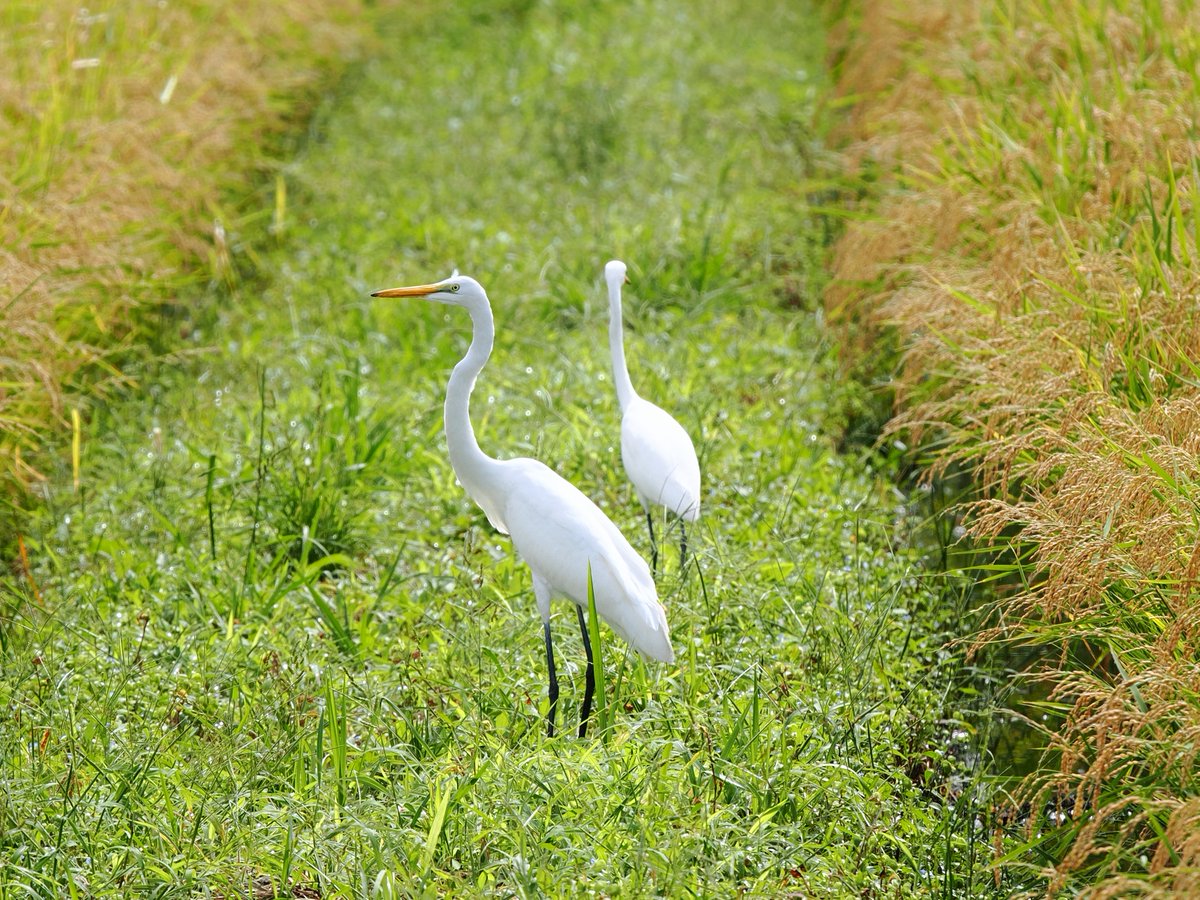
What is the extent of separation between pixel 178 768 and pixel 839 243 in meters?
3.96

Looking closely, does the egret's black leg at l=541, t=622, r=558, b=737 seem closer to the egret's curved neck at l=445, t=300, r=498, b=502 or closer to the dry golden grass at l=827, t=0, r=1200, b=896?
the egret's curved neck at l=445, t=300, r=498, b=502

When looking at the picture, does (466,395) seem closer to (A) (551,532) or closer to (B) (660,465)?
(A) (551,532)

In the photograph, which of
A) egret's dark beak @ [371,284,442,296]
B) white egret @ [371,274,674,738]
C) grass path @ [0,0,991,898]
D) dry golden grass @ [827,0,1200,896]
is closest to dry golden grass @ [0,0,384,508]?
grass path @ [0,0,991,898]

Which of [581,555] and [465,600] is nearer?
[581,555]

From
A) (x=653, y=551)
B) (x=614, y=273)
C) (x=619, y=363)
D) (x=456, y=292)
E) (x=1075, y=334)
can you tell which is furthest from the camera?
(x=614, y=273)

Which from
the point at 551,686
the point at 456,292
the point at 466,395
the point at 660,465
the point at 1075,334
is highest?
the point at 456,292

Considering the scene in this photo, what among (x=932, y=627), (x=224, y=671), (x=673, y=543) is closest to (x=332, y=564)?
(x=224, y=671)

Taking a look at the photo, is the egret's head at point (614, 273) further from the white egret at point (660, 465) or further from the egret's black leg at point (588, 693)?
the egret's black leg at point (588, 693)

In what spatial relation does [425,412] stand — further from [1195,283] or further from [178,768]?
[1195,283]

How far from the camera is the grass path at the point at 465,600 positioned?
260cm

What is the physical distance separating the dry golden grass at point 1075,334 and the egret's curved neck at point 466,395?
1243 millimetres

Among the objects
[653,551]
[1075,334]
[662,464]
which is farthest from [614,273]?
[1075,334]

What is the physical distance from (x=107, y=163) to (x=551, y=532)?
309 centimetres

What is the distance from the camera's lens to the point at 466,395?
3262mm
